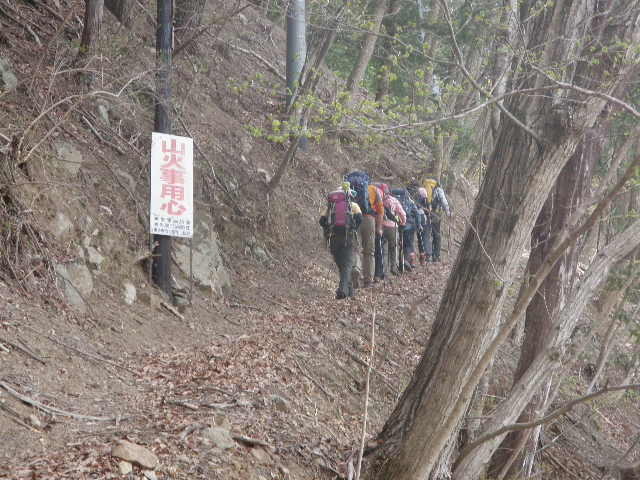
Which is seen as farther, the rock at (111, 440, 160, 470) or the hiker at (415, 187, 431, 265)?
the hiker at (415, 187, 431, 265)

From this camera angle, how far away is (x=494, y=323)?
5684mm

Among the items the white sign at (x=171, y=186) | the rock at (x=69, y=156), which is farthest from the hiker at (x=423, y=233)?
the rock at (x=69, y=156)

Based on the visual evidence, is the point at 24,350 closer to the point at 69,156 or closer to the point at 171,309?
the point at 171,309

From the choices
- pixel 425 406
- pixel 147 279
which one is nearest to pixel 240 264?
pixel 147 279

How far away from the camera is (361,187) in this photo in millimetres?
12586

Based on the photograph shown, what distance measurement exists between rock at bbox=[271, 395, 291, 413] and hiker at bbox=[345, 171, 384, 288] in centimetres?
604

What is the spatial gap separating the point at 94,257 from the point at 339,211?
4433 millimetres

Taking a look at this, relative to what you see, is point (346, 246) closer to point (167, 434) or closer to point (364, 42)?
point (167, 434)

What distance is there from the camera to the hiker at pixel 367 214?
12594mm

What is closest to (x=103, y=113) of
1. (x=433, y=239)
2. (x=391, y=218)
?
(x=391, y=218)

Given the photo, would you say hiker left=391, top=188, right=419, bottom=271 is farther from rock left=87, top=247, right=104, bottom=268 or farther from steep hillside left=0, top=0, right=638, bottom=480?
rock left=87, top=247, right=104, bottom=268

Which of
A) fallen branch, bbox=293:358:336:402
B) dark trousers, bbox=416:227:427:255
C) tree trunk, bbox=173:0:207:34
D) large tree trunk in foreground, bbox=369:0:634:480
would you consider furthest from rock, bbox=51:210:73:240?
dark trousers, bbox=416:227:427:255

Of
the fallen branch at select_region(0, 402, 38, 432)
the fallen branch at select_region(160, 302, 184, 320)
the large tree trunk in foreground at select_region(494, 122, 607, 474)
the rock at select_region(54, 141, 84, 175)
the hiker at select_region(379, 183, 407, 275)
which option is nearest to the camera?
the fallen branch at select_region(0, 402, 38, 432)

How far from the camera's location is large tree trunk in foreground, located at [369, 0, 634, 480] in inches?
221
